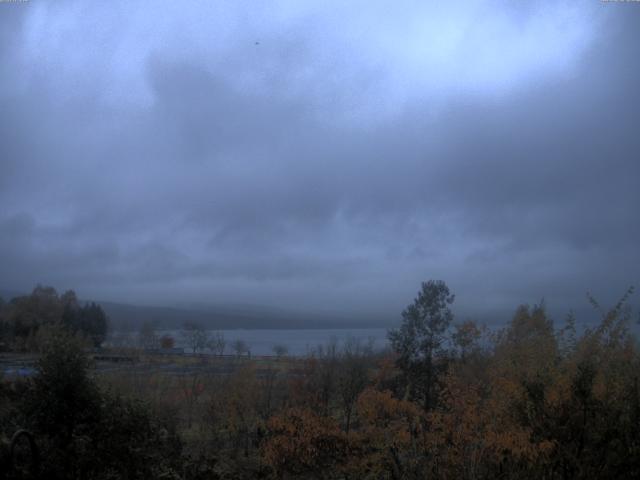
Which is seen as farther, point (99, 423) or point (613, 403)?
point (613, 403)

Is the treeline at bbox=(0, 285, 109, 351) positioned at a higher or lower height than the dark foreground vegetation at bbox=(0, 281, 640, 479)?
higher

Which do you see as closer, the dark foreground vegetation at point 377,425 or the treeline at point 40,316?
the dark foreground vegetation at point 377,425

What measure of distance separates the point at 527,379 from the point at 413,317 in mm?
11901

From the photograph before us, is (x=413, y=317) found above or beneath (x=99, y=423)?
above

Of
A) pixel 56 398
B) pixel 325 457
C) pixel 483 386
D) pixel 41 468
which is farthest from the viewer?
pixel 483 386

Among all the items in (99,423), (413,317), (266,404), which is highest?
(413,317)

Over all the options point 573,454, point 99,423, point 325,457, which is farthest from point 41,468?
point 573,454

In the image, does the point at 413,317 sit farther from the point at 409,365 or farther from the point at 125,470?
the point at 125,470

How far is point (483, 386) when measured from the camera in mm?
16375

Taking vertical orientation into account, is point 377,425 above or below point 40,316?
below

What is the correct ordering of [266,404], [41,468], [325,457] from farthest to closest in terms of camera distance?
1. [266,404]
2. [325,457]
3. [41,468]

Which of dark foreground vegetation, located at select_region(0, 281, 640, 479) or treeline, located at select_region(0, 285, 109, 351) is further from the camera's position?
treeline, located at select_region(0, 285, 109, 351)

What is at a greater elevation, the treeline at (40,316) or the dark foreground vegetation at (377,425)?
the treeline at (40,316)

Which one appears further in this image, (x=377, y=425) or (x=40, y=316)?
(x=40, y=316)
